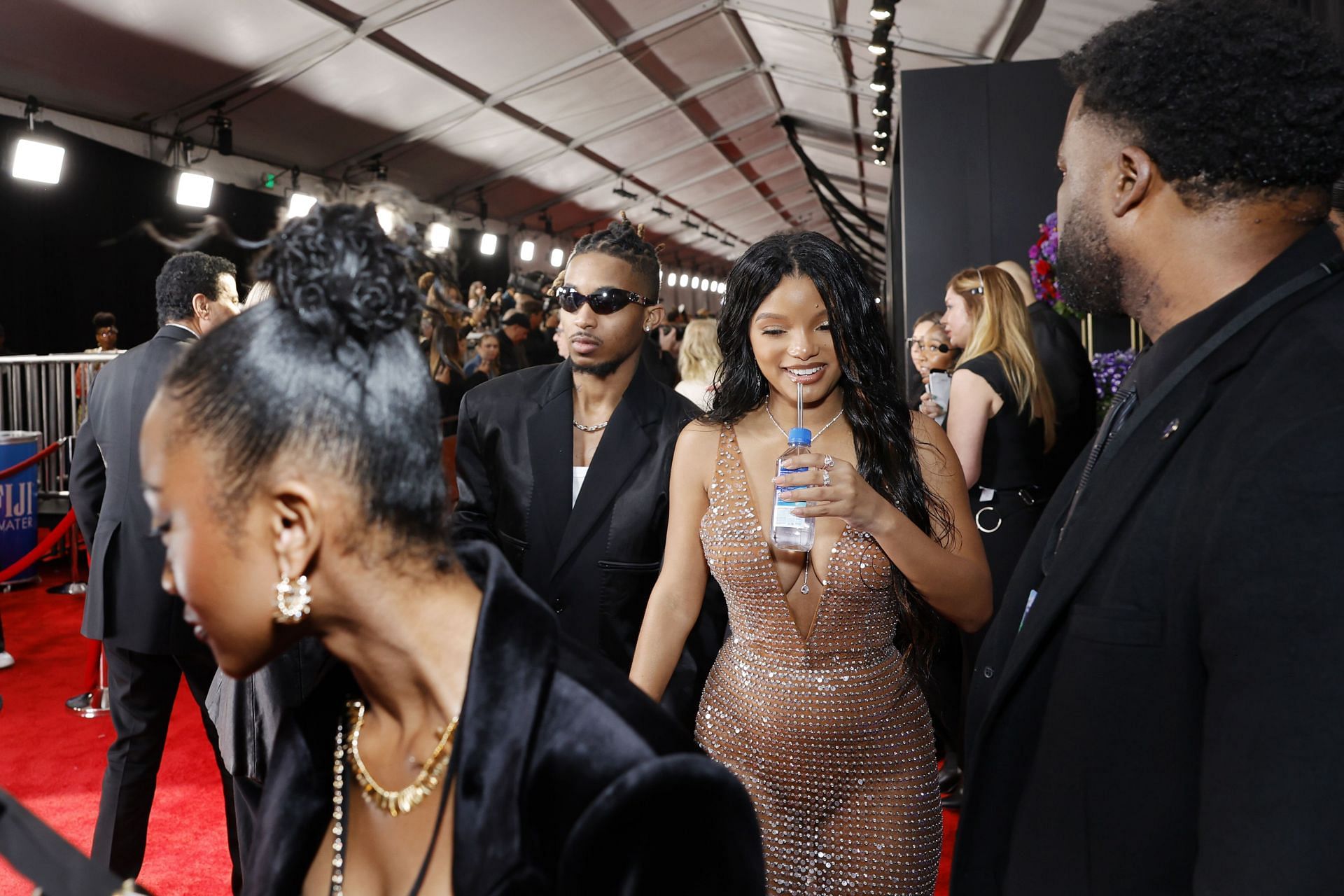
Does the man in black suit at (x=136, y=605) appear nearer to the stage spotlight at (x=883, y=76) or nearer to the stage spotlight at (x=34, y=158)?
the stage spotlight at (x=34, y=158)

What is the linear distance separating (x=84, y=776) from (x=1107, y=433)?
14.3 feet

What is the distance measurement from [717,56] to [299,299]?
43.4 ft

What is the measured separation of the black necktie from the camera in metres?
1.30

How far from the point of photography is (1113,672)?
1.10 meters

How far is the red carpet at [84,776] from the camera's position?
3.37 metres

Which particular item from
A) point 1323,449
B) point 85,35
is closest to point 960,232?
point 85,35

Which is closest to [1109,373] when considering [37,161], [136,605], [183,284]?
[183,284]

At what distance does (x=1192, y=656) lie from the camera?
1041 millimetres

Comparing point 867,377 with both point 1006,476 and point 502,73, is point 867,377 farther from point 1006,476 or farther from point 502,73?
point 502,73

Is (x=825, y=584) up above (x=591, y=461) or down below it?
below

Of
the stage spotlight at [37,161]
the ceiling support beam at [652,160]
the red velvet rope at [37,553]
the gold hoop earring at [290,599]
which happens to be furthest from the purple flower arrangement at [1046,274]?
the ceiling support beam at [652,160]

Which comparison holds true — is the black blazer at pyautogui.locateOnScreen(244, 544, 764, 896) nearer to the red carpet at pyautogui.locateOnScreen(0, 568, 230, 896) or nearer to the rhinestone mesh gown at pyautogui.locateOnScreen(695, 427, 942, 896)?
the rhinestone mesh gown at pyautogui.locateOnScreen(695, 427, 942, 896)

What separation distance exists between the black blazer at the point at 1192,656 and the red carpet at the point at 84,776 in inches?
72.6

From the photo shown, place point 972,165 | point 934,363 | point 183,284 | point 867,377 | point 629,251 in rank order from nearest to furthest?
1. point 867,377
2. point 629,251
3. point 183,284
4. point 934,363
5. point 972,165
